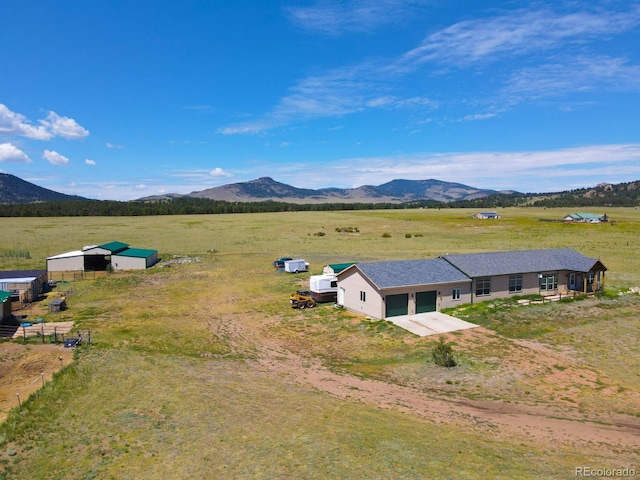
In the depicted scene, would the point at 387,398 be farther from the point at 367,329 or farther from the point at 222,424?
the point at 367,329

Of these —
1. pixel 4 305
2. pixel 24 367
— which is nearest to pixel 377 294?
pixel 24 367

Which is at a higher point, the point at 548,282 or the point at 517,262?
the point at 517,262

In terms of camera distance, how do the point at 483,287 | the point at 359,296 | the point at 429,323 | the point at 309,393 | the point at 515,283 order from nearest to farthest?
the point at 309,393 < the point at 429,323 < the point at 359,296 < the point at 483,287 < the point at 515,283

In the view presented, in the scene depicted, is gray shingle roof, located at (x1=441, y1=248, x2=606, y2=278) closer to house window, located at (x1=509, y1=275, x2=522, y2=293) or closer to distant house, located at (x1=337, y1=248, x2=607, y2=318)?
distant house, located at (x1=337, y1=248, x2=607, y2=318)

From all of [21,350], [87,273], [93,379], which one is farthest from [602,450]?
[87,273]

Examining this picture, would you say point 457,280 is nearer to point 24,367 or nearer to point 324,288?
point 324,288

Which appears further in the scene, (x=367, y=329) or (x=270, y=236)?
(x=270, y=236)

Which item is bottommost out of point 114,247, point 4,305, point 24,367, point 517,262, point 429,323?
point 24,367
